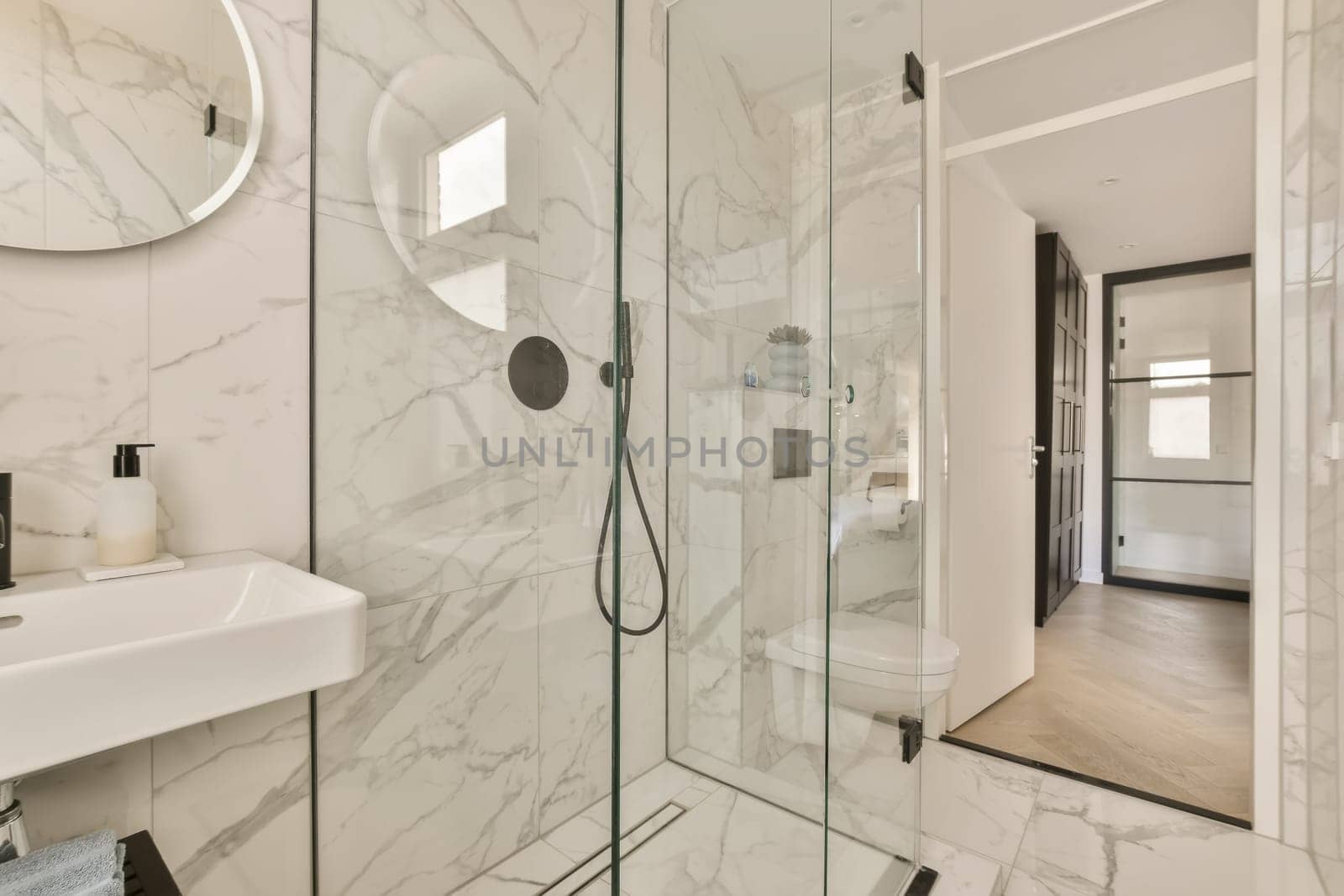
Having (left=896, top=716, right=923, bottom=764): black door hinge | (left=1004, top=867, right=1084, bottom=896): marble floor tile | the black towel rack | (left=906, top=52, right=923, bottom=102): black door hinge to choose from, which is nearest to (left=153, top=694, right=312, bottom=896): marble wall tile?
the black towel rack

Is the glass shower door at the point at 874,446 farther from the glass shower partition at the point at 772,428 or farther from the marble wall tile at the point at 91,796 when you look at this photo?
the marble wall tile at the point at 91,796

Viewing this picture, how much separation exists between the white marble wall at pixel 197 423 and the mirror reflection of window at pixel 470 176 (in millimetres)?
260

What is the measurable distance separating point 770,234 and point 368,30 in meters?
0.74

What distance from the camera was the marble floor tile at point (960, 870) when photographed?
1539mm

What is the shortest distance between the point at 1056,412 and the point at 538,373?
12.3 ft

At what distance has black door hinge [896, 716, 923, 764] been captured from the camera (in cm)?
158

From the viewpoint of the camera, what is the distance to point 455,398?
41.6 inches

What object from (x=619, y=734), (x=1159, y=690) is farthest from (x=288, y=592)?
(x=1159, y=690)

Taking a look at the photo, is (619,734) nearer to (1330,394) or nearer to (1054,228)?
(1330,394)

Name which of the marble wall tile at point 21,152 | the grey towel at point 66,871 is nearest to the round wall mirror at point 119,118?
the marble wall tile at point 21,152

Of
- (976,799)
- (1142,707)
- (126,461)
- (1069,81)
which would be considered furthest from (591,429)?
(1142,707)

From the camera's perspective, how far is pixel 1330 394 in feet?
5.03

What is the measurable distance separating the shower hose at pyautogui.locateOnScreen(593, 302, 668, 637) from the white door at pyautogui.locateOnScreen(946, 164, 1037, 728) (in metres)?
1.68

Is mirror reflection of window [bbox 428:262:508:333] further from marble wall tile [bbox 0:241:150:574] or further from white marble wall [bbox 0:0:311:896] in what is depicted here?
marble wall tile [bbox 0:241:150:574]
